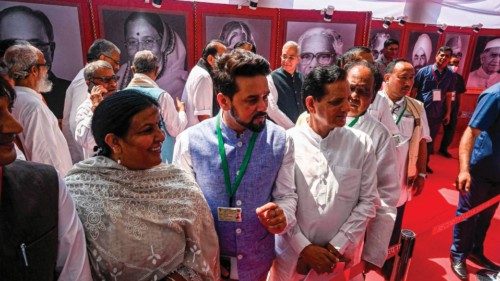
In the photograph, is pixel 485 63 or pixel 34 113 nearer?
pixel 34 113

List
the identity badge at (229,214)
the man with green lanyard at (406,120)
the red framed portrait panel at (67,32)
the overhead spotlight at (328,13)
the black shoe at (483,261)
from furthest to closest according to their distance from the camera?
the overhead spotlight at (328,13) → the red framed portrait panel at (67,32) → the black shoe at (483,261) → the man with green lanyard at (406,120) → the identity badge at (229,214)

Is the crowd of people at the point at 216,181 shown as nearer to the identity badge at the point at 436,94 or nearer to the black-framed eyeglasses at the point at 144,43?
the black-framed eyeglasses at the point at 144,43

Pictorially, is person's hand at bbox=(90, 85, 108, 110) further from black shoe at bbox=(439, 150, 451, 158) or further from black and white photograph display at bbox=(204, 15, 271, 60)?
black shoe at bbox=(439, 150, 451, 158)

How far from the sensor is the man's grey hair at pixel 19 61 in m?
2.56

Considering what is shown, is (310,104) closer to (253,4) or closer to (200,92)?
(200,92)

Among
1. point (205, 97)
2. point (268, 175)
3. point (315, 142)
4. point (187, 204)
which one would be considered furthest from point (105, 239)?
point (205, 97)


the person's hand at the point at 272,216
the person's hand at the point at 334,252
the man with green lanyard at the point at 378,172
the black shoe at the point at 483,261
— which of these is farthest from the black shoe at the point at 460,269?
the person's hand at the point at 272,216

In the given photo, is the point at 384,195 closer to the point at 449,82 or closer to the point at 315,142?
the point at 315,142

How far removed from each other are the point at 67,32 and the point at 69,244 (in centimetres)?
395

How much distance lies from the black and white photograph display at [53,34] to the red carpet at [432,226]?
436 cm

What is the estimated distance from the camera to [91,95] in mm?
2764

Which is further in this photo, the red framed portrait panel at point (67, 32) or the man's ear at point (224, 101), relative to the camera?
the red framed portrait panel at point (67, 32)

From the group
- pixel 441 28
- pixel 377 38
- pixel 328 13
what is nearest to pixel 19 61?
pixel 328 13

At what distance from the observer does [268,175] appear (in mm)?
1817
